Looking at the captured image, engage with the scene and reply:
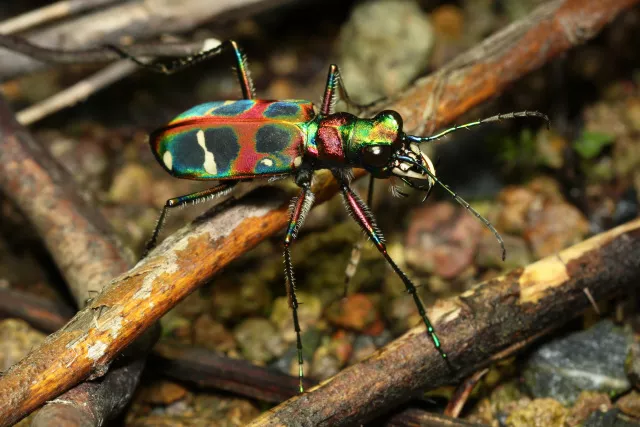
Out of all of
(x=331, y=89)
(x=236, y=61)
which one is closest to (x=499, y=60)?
(x=331, y=89)

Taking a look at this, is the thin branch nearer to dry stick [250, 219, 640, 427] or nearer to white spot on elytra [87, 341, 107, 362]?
white spot on elytra [87, 341, 107, 362]

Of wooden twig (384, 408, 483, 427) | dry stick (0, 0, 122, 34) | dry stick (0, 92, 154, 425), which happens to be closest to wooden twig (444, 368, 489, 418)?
wooden twig (384, 408, 483, 427)

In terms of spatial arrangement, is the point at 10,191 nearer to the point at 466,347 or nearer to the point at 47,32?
the point at 47,32

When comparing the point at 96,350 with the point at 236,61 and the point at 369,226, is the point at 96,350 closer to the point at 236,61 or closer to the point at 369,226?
the point at 369,226

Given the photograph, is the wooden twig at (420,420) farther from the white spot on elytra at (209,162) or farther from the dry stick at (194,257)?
the white spot on elytra at (209,162)

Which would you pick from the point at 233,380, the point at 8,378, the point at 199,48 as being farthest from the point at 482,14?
the point at 8,378

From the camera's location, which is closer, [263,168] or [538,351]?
[263,168]

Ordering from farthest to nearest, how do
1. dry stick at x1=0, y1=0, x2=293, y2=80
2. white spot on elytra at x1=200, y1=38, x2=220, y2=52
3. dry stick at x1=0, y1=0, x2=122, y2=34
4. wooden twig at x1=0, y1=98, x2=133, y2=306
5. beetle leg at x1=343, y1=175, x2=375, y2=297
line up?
dry stick at x1=0, y1=0, x2=293, y2=80 < dry stick at x1=0, y1=0, x2=122, y2=34 < white spot on elytra at x1=200, y1=38, x2=220, y2=52 < beetle leg at x1=343, y1=175, x2=375, y2=297 < wooden twig at x1=0, y1=98, x2=133, y2=306
